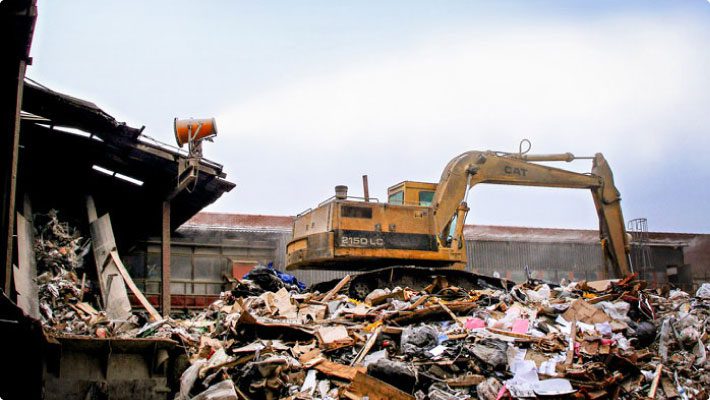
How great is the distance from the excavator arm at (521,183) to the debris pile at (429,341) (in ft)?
7.10

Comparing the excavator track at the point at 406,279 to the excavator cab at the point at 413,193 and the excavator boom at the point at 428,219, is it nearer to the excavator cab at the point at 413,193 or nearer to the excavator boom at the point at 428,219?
the excavator boom at the point at 428,219

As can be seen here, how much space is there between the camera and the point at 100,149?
1215cm

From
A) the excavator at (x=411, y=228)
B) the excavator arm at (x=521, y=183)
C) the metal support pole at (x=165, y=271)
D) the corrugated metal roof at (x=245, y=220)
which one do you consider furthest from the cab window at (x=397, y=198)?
the corrugated metal roof at (x=245, y=220)

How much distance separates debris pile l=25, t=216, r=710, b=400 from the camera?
25.6 feet

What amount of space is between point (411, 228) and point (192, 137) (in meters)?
4.80

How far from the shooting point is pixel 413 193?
14344mm

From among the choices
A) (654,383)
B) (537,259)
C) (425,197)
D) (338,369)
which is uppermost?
(425,197)

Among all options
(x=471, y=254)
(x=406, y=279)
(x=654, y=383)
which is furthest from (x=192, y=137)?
(x=471, y=254)

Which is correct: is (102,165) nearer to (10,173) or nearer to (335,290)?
(335,290)

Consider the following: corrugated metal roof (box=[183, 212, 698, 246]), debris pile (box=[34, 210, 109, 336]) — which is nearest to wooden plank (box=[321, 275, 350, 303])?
debris pile (box=[34, 210, 109, 336])

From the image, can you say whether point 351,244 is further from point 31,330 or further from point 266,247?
point 31,330

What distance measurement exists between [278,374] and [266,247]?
37.0 ft

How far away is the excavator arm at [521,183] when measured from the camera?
14055 mm

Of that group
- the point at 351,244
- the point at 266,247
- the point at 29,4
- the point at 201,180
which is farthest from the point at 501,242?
the point at 29,4
